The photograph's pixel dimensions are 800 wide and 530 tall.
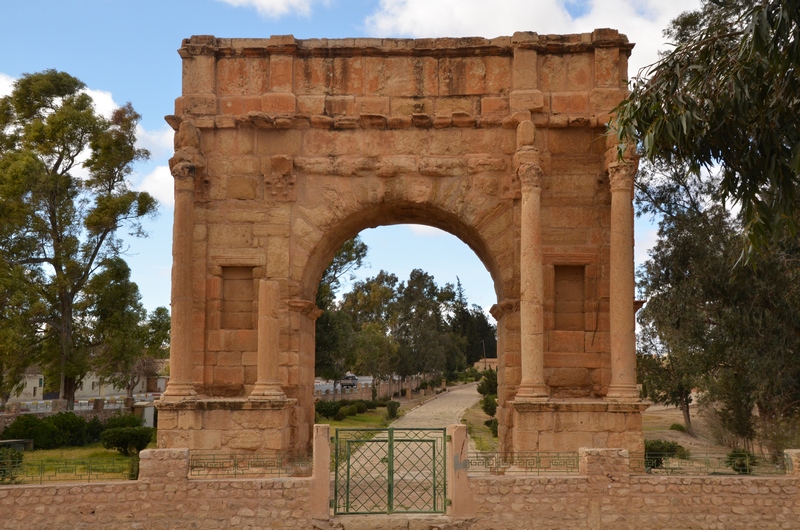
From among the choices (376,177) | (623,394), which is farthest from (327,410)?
(623,394)

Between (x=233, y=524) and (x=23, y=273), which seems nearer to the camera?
(x=233, y=524)

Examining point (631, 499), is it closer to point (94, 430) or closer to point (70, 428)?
point (70, 428)

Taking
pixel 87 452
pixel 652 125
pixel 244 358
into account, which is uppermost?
pixel 652 125

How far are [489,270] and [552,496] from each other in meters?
5.22

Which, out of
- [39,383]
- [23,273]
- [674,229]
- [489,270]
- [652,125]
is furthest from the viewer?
[39,383]

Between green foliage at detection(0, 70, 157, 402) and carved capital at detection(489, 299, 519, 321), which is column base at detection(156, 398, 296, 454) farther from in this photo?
green foliage at detection(0, 70, 157, 402)

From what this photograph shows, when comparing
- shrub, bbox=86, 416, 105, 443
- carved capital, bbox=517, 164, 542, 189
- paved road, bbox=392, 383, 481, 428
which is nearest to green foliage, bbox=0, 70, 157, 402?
shrub, bbox=86, 416, 105, 443

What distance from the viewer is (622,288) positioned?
12359mm

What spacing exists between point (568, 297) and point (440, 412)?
22398 mm

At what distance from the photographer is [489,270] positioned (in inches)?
574

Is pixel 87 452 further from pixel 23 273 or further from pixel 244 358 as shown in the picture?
pixel 244 358

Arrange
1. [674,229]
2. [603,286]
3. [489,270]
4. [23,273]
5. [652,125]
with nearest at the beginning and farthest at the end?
[652,125] < [603,286] < [489,270] < [674,229] < [23,273]

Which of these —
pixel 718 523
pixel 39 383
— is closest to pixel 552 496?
pixel 718 523

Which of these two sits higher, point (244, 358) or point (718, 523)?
point (244, 358)
